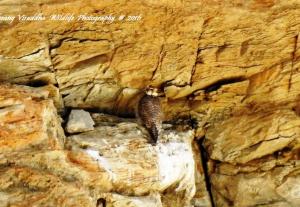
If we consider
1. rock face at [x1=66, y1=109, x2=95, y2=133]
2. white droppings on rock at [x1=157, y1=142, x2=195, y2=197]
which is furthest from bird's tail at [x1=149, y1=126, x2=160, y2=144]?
rock face at [x1=66, y1=109, x2=95, y2=133]

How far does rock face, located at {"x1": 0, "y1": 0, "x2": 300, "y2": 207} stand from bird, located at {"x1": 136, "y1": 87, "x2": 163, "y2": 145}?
205 mm

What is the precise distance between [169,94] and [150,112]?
29.9 inches

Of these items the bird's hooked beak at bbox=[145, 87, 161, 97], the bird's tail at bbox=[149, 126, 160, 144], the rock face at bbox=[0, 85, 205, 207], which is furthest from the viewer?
the bird's hooked beak at bbox=[145, 87, 161, 97]

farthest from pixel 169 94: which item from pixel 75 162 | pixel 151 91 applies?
pixel 75 162

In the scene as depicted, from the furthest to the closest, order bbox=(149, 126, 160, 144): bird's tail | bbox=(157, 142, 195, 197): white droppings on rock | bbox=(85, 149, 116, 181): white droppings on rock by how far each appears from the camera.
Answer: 1. bbox=(149, 126, 160, 144): bird's tail
2. bbox=(157, 142, 195, 197): white droppings on rock
3. bbox=(85, 149, 116, 181): white droppings on rock

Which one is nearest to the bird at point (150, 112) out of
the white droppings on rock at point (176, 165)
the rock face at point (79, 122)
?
the white droppings on rock at point (176, 165)

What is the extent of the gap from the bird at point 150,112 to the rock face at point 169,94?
20cm

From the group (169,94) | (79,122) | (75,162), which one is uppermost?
(169,94)

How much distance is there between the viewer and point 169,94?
9.87 metres

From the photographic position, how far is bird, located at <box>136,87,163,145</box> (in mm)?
9094

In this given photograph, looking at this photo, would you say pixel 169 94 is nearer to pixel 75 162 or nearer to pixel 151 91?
pixel 151 91

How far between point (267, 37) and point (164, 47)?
2023 mm

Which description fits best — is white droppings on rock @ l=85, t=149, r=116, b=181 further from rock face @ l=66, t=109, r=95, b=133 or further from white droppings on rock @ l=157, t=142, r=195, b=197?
white droppings on rock @ l=157, t=142, r=195, b=197

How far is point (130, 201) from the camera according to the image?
784 cm
